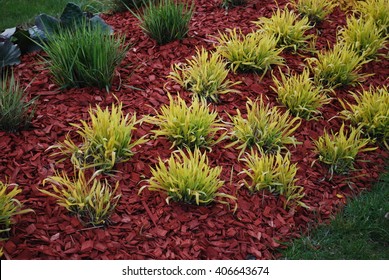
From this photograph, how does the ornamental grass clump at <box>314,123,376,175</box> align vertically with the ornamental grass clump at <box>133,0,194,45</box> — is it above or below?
below

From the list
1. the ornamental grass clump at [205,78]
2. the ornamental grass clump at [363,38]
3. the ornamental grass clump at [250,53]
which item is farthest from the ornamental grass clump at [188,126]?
the ornamental grass clump at [363,38]

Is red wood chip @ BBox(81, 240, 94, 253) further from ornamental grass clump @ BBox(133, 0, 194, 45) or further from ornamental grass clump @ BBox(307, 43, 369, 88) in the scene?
ornamental grass clump @ BBox(307, 43, 369, 88)

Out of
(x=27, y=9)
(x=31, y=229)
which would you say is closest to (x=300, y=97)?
(x=31, y=229)

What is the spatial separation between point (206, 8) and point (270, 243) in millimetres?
2803

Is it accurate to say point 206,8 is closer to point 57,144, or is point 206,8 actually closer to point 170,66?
point 170,66

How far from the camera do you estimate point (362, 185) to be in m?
3.81

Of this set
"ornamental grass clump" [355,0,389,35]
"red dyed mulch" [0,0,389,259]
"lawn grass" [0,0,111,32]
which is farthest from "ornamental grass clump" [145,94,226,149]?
"lawn grass" [0,0,111,32]

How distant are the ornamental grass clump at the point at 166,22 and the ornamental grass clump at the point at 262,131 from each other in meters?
1.07

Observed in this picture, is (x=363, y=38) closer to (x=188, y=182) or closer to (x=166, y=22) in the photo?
(x=166, y=22)

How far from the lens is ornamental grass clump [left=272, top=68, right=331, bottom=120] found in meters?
4.11

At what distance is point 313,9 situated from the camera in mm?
5047

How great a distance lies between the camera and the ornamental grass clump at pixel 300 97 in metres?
4.11

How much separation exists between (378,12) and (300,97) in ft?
5.74

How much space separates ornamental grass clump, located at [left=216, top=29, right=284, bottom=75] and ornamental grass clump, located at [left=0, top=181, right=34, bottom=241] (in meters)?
2.06
